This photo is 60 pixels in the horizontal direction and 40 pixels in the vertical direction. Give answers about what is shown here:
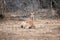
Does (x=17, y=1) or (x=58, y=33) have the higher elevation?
(x=17, y=1)

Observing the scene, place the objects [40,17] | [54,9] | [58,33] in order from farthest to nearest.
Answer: [54,9] → [40,17] → [58,33]

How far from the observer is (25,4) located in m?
7.48

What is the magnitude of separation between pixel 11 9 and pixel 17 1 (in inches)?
18.2

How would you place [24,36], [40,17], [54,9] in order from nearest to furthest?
[24,36], [40,17], [54,9]

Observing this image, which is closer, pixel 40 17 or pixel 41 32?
pixel 41 32

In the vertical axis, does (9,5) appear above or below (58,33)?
above

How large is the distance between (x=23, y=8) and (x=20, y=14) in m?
0.39

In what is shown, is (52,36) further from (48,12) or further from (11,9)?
(11,9)

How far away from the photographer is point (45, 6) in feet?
24.5

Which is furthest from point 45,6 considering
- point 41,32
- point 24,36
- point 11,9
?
point 24,36

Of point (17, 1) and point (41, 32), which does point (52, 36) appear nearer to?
point (41, 32)

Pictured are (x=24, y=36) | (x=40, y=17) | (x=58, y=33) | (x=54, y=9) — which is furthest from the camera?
(x=54, y=9)

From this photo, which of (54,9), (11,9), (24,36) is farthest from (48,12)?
(24,36)

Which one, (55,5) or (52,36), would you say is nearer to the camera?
(52,36)
